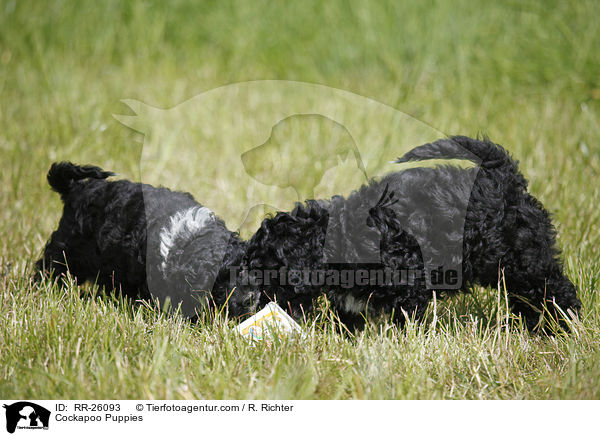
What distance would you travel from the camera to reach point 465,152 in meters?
2.53

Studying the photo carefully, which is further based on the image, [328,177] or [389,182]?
[328,177]

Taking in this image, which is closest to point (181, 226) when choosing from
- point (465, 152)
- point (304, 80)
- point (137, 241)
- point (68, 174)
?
point (137, 241)

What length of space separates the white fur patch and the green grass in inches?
13.4

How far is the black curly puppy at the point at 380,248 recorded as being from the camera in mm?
2359

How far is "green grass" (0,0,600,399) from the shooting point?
2262mm

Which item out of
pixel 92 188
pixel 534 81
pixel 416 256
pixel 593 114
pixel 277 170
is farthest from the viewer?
pixel 534 81

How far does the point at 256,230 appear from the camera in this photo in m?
2.50

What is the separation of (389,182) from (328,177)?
25.5 inches

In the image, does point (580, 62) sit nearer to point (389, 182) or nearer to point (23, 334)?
point (389, 182)

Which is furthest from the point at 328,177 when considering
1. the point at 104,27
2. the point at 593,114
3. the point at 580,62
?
the point at 104,27
